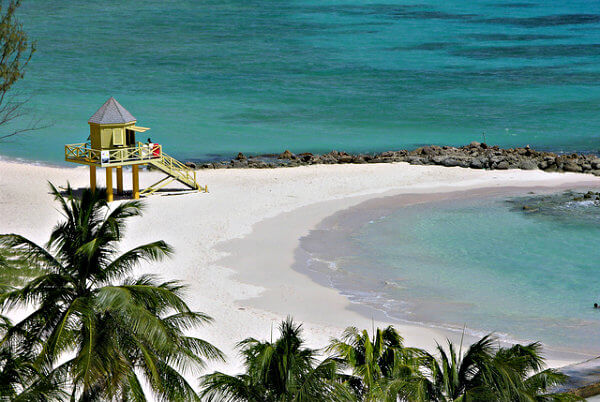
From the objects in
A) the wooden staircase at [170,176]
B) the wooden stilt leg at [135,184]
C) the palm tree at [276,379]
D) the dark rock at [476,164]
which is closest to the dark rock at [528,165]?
the dark rock at [476,164]

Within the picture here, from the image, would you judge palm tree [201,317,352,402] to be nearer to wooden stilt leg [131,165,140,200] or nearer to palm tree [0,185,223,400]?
palm tree [0,185,223,400]

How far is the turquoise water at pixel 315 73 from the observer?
5703 cm

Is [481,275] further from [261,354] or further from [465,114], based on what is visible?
[465,114]

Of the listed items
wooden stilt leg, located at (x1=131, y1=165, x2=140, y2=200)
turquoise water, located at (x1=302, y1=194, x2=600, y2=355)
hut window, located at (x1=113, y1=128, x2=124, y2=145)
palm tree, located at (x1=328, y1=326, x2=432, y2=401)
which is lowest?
turquoise water, located at (x1=302, y1=194, x2=600, y2=355)

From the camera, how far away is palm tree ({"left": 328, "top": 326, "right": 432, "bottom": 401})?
11883mm

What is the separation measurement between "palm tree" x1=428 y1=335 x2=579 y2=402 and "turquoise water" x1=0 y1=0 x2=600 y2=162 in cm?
3940

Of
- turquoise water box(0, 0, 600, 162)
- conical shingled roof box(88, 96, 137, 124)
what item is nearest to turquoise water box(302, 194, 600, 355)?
conical shingled roof box(88, 96, 137, 124)

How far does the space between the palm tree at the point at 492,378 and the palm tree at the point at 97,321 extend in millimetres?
3783

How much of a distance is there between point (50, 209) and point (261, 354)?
75.6 feet

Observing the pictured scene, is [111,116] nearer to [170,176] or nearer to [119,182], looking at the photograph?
[119,182]

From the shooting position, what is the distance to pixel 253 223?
108ft

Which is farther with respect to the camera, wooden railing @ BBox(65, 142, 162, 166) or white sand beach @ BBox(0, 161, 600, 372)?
wooden railing @ BBox(65, 142, 162, 166)

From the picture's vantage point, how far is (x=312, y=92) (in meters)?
70.2

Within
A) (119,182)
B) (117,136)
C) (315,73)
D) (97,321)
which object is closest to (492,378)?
(97,321)
